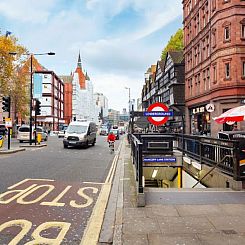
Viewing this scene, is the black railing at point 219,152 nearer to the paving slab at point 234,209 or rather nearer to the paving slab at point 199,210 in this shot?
the paving slab at point 234,209

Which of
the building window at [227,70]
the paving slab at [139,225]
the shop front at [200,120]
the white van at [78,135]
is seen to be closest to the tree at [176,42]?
the shop front at [200,120]

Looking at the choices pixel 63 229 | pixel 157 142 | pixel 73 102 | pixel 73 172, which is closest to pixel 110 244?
pixel 63 229

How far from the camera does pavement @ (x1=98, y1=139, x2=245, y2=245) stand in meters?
4.52

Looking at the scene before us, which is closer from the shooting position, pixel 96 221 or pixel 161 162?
pixel 96 221

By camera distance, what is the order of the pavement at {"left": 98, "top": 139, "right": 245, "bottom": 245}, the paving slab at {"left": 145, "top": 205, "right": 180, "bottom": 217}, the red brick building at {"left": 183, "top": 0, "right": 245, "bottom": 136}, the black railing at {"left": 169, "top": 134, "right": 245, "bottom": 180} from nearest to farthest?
the pavement at {"left": 98, "top": 139, "right": 245, "bottom": 245} < the paving slab at {"left": 145, "top": 205, "right": 180, "bottom": 217} < the black railing at {"left": 169, "top": 134, "right": 245, "bottom": 180} < the red brick building at {"left": 183, "top": 0, "right": 245, "bottom": 136}

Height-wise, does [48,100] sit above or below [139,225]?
above

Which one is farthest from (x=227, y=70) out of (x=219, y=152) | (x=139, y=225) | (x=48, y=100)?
(x=48, y=100)

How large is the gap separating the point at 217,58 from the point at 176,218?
26677 millimetres

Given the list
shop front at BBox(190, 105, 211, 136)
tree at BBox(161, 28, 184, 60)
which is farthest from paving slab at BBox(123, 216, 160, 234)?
tree at BBox(161, 28, 184, 60)

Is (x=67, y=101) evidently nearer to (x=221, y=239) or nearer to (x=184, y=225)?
(x=184, y=225)

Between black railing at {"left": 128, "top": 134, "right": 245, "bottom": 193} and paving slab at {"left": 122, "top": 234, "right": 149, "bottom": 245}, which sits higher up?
black railing at {"left": 128, "top": 134, "right": 245, "bottom": 193}

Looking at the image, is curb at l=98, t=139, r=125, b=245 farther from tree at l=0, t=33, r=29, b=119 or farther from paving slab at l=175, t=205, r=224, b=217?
tree at l=0, t=33, r=29, b=119

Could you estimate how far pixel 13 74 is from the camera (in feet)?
146

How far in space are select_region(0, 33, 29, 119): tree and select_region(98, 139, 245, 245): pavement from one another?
123 ft
